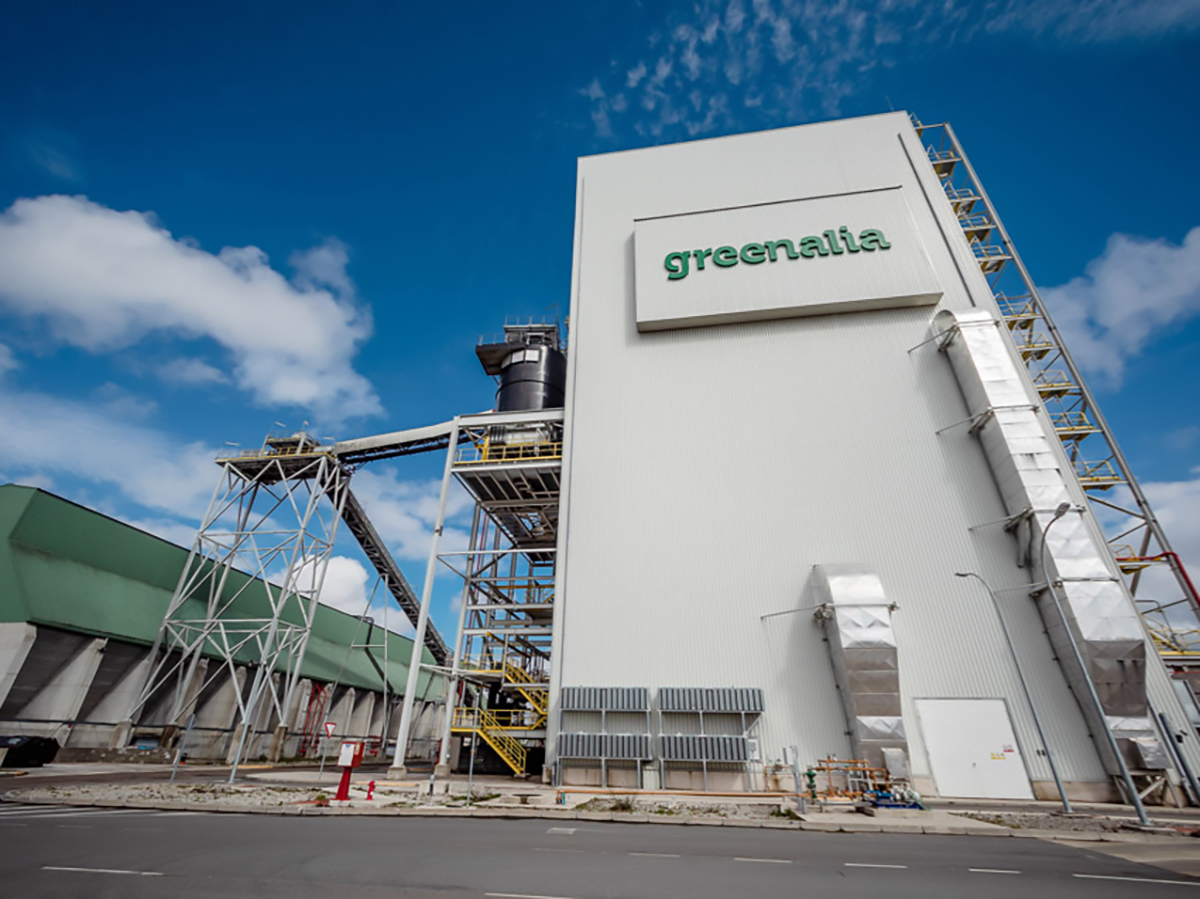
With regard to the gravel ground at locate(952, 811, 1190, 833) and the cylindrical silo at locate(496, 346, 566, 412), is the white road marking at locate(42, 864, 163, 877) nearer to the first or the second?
the gravel ground at locate(952, 811, 1190, 833)

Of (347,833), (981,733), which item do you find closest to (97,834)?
(347,833)

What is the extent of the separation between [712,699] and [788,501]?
8574mm

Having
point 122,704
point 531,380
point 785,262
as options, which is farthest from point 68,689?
point 785,262

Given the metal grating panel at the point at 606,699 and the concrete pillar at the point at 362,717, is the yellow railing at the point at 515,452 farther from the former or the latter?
the concrete pillar at the point at 362,717

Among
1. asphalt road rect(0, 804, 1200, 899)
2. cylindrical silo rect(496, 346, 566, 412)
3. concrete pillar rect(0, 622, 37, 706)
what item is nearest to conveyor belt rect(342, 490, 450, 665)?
cylindrical silo rect(496, 346, 566, 412)

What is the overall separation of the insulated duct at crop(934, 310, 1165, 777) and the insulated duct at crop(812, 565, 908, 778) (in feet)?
17.3

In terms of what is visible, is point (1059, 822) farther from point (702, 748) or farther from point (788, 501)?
point (788, 501)

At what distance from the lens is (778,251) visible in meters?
28.6

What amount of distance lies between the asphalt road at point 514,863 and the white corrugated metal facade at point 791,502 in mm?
9636

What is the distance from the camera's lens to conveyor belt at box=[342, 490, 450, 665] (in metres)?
35.2

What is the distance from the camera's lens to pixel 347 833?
10375 mm

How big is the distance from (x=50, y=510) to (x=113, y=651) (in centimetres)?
765

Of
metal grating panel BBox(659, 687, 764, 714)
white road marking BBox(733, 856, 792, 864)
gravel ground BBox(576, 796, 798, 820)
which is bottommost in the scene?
white road marking BBox(733, 856, 792, 864)

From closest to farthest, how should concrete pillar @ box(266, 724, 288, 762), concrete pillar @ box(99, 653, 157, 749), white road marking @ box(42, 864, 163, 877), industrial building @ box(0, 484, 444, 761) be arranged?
white road marking @ box(42, 864, 163, 877) → industrial building @ box(0, 484, 444, 761) → concrete pillar @ box(99, 653, 157, 749) → concrete pillar @ box(266, 724, 288, 762)
